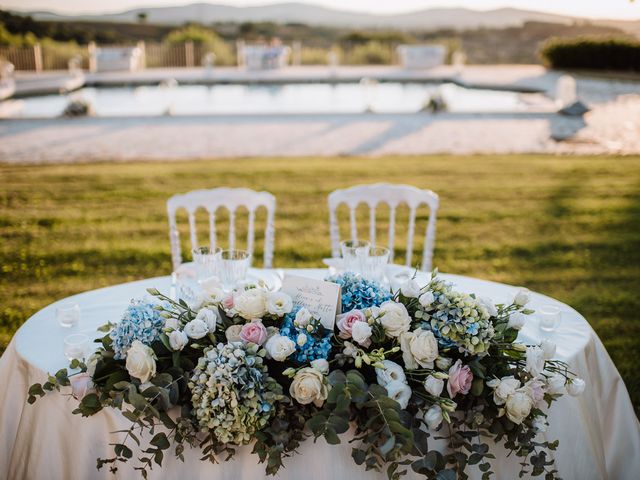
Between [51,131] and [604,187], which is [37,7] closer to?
[51,131]

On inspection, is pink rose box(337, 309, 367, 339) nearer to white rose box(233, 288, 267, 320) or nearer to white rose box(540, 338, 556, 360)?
white rose box(233, 288, 267, 320)

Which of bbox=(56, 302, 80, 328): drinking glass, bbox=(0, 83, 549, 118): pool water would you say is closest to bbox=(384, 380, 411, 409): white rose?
bbox=(56, 302, 80, 328): drinking glass

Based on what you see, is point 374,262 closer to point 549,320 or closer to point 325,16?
point 549,320

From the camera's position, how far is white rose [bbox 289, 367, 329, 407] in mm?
1341

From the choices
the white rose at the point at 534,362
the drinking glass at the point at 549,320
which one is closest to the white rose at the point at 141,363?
the white rose at the point at 534,362

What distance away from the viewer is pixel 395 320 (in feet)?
4.71

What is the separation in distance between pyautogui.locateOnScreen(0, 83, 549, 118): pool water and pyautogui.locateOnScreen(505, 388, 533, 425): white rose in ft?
36.7

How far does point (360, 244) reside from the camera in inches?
84.5

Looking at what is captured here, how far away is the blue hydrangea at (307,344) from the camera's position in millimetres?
1420

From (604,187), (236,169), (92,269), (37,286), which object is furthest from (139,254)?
(604,187)

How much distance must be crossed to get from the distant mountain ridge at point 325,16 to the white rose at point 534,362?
19.6m

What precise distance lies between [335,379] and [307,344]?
11 centimetres

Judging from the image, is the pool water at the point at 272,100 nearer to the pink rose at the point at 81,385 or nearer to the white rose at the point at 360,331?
the pink rose at the point at 81,385

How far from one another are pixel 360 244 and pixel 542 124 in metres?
9.58
